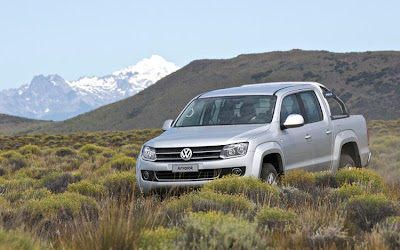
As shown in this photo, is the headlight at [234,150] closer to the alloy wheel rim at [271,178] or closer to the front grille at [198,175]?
the front grille at [198,175]

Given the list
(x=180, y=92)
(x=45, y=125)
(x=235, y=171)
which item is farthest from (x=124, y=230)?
(x=45, y=125)

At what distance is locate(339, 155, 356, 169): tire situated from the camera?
11.6m

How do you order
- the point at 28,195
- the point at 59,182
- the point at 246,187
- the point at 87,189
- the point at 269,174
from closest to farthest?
the point at 246,187
the point at 269,174
the point at 28,195
the point at 87,189
the point at 59,182

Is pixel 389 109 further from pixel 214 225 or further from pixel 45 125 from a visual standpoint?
pixel 214 225

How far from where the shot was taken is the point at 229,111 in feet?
34.5

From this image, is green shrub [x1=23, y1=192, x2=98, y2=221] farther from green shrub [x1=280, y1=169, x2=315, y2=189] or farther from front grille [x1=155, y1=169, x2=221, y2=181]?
green shrub [x1=280, y1=169, x2=315, y2=189]

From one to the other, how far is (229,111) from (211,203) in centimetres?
324

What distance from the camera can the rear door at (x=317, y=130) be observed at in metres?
10.7

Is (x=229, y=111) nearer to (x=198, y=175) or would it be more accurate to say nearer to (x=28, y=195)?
(x=198, y=175)

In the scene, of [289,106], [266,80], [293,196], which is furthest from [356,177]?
[266,80]

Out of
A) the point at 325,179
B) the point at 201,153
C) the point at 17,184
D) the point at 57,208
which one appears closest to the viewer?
the point at 57,208

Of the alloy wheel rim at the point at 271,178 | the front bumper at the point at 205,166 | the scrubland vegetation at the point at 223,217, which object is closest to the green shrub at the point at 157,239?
the scrubland vegetation at the point at 223,217

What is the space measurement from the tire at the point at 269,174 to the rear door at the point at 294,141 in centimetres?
34

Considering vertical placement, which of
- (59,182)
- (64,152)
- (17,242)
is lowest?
(64,152)
